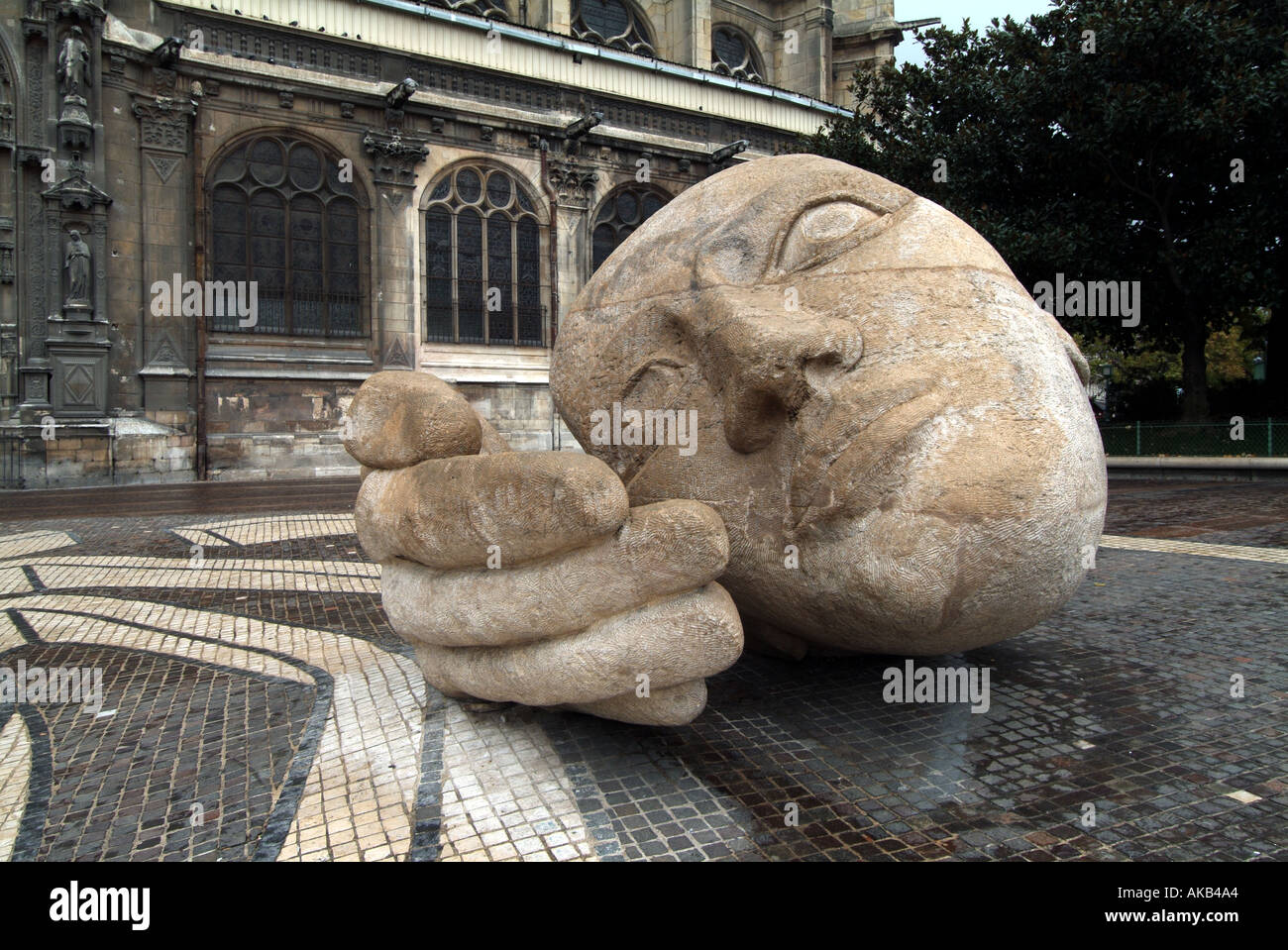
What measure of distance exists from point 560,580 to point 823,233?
1891 mm

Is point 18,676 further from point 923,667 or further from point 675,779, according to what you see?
point 923,667

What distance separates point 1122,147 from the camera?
1538 centimetres

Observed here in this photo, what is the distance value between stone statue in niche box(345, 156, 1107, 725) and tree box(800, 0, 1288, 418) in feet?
43.4

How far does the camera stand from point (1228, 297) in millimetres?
15820

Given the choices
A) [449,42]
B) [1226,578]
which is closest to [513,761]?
[1226,578]

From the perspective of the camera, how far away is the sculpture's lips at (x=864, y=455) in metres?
3.16

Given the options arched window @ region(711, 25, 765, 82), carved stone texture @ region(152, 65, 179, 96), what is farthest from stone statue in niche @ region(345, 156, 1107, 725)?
arched window @ region(711, 25, 765, 82)

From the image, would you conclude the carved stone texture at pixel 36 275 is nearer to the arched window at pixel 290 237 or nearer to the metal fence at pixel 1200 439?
the arched window at pixel 290 237

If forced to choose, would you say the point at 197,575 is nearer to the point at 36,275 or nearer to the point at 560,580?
the point at 560,580

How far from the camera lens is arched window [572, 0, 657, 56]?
2605 centimetres

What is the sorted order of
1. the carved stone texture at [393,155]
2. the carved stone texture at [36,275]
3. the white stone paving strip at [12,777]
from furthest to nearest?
the carved stone texture at [393,155] → the carved stone texture at [36,275] → the white stone paving strip at [12,777]

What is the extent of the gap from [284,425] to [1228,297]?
19.2m

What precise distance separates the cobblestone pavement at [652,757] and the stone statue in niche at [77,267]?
43.0 feet

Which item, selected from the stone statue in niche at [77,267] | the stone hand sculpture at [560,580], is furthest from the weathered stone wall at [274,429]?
the stone hand sculpture at [560,580]
